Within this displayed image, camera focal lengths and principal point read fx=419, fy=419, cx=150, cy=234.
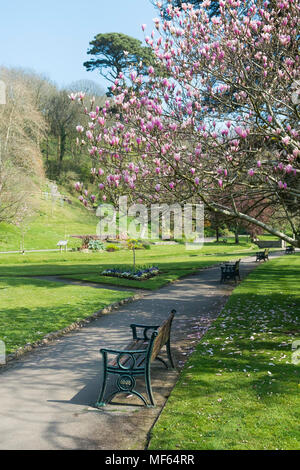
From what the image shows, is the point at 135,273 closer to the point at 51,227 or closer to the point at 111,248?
the point at 111,248

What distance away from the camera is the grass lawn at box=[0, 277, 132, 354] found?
983cm

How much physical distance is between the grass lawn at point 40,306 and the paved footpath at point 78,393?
669 mm

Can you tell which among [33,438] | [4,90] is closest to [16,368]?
[33,438]

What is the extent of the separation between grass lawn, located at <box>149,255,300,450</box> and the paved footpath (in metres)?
0.33

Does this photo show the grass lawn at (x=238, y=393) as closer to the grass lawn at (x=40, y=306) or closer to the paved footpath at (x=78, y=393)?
the paved footpath at (x=78, y=393)

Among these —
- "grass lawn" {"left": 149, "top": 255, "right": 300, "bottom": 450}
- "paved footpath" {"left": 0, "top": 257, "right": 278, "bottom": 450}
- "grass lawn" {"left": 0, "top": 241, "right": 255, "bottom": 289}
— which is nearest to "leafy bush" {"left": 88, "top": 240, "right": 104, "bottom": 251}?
"grass lawn" {"left": 0, "top": 241, "right": 255, "bottom": 289}

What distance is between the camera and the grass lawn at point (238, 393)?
4.78 meters

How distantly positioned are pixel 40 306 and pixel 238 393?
8.49 m

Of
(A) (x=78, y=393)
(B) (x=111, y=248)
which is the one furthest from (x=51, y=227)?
(A) (x=78, y=393)

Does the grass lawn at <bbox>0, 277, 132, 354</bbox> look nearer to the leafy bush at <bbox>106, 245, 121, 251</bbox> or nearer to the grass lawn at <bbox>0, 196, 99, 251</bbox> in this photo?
the leafy bush at <bbox>106, 245, 121, 251</bbox>

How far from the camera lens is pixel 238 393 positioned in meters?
6.09

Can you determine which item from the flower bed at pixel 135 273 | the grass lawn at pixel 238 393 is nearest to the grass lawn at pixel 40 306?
the flower bed at pixel 135 273

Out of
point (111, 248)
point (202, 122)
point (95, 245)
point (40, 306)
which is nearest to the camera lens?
point (202, 122)

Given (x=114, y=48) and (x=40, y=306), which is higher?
(x=114, y=48)
